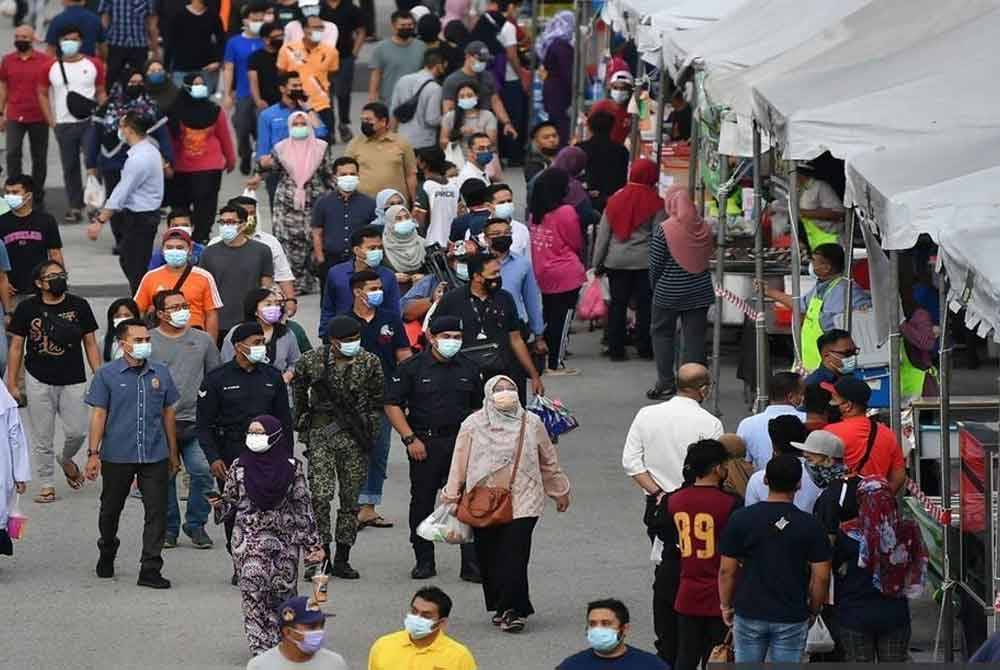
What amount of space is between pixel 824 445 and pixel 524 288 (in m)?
5.03

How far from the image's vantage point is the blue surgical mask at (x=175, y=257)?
50.0 feet

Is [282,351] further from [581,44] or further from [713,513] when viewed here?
[581,44]

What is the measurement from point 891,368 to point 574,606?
2289mm

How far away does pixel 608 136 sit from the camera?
69.5 ft

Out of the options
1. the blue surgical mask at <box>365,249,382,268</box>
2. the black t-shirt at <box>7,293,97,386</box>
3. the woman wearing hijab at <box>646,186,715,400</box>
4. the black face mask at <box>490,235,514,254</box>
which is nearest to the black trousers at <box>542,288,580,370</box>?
the woman wearing hijab at <box>646,186,715,400</box>

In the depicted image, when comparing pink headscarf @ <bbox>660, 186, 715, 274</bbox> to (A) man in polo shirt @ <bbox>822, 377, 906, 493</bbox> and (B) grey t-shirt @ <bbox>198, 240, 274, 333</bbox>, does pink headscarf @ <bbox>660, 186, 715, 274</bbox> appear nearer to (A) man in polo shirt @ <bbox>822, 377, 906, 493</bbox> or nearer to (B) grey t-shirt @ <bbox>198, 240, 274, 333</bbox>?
(B) grey t-shirt @ <bbox>198, 240, 274, 333</bbox>

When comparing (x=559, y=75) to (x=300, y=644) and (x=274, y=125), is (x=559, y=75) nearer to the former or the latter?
(x=274, y=125)

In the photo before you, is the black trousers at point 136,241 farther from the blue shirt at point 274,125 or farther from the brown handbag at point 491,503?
the brown handbag at point 491,503

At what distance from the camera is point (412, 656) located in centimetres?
1006

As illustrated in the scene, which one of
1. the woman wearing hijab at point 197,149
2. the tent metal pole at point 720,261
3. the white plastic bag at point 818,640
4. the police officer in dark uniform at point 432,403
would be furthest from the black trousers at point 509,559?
the woman wearing hijab at point 197,149

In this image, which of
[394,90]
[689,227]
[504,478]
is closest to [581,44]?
[394,90]

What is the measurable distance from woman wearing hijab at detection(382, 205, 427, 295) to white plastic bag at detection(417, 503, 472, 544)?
433 centimetres

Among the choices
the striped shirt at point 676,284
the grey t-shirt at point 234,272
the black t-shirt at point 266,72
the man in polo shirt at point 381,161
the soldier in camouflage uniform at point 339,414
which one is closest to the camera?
the soldier in camouflage uniform at point 339,414

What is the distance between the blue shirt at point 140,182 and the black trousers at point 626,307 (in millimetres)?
3543
